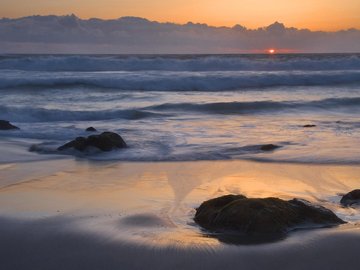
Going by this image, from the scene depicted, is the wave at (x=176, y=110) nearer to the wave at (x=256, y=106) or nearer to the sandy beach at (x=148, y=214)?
the wave at (x=256, y=106)

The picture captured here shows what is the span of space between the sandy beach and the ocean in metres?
0.95

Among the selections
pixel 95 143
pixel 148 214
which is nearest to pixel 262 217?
pixel 148 214

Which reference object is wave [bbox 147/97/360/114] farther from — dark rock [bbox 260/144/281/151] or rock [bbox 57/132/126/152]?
rock [bbox 57/132/126/152]

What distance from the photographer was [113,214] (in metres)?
5.09

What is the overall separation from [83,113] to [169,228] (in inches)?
464

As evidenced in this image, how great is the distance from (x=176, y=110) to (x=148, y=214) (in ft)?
38.8

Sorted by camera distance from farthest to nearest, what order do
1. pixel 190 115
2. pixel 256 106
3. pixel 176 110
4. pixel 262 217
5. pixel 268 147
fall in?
pixel 256 106 < pixel 176 110 < pixel 190 115 < pixel 268 147 < pixel 262 217

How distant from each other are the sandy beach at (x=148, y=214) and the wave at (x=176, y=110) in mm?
7439

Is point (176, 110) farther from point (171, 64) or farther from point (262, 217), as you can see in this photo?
point (171, 64)

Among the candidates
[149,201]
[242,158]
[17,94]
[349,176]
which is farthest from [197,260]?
[17,94]

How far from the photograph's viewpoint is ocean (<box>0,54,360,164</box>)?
353 inches

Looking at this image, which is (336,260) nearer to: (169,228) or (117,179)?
(169,228)

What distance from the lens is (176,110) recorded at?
55.2 feet

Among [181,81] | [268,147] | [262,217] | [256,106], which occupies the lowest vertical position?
[256,106]
